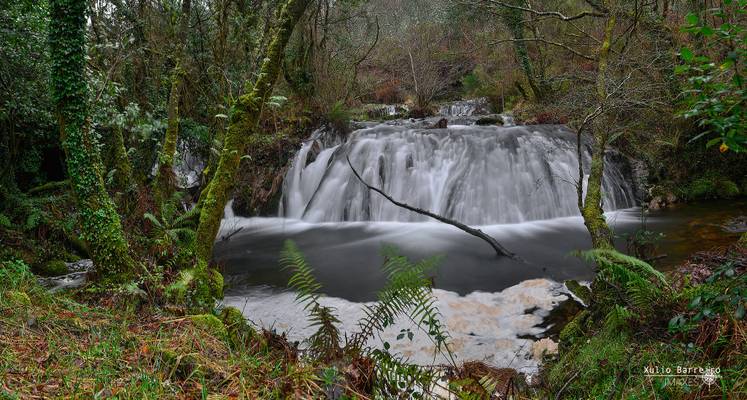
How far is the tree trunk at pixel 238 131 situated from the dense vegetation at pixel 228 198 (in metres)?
0.03

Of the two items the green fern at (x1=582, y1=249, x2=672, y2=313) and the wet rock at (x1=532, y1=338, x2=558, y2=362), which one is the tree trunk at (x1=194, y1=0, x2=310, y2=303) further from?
the green fern at (x1=582, y1=249, x2=672, y2=313)

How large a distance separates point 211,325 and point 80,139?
7.68 ft

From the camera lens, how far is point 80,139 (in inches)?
166

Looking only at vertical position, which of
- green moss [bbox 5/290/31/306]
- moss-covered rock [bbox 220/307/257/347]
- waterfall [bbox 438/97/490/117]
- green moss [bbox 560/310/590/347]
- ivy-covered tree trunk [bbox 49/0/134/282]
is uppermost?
waterfall [bbox 438/97/490/117]

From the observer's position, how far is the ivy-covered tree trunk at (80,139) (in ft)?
13.5

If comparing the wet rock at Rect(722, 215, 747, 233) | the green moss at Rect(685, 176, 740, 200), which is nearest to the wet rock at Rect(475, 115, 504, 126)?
the green moss at Rect(685, 176, 740, 200)

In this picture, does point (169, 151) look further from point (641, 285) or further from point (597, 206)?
point (641, 285)

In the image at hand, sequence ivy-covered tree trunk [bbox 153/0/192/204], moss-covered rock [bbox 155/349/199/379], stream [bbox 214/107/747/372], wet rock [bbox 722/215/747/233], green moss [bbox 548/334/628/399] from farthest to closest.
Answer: wet rock [bbox 722/215/747/233] < ivy-covered tree trunk [bbox 153/0/192/204] < stream [bbox 214/107/747/372] < green moss [bbox 548/334/628/399] < moss-covered rock [bbox 155/349/199/379]

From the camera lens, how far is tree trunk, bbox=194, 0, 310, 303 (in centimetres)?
567

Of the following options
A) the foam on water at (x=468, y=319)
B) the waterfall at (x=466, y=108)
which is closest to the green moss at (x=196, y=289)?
the foam on water at (x=468, y=319)

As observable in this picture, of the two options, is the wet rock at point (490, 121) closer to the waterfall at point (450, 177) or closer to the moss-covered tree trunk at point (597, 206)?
the waterfall at point (450, 177)

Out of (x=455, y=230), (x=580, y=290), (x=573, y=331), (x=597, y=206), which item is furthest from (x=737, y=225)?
(x=573, y=331)

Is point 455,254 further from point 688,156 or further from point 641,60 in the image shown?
point 688,156

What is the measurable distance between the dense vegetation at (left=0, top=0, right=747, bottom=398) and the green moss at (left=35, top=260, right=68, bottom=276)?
0.02 metres
